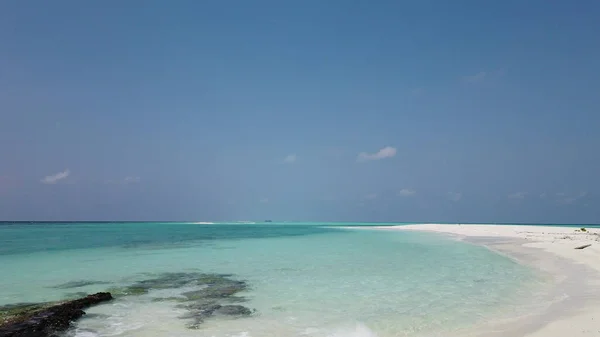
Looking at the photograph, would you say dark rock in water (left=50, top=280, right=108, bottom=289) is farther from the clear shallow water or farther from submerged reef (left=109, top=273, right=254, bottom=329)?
submerged reef (left=109, top=273, right=254, bottom=329)

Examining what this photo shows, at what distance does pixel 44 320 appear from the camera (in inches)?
379

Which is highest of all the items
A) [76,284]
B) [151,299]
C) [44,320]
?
[44,320]

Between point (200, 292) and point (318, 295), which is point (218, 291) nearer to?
point (200, 292)

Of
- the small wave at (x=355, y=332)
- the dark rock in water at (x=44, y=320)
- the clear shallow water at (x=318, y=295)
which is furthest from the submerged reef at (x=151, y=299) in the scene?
the small wave at (x=355, y=332)

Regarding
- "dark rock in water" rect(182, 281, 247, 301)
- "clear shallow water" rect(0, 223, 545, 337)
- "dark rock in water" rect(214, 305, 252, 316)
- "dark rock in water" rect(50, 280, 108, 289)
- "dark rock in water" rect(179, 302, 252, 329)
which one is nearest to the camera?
"clear shallow water" rect(0, 223, 545, 337)

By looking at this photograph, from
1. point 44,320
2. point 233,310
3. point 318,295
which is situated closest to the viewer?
point 44,320

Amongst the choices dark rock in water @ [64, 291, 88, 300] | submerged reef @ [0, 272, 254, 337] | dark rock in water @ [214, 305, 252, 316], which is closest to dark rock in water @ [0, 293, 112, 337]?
submerged reef @ [0, 272, 254, 337]

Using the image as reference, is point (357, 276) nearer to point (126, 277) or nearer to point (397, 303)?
point (397, 303)

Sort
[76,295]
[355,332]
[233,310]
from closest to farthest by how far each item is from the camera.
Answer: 1. [355,332]
2. [233,310]
3. [76,295]

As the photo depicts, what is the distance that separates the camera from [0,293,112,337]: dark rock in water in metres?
8.75

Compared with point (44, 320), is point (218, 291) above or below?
below

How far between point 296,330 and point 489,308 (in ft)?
20.1

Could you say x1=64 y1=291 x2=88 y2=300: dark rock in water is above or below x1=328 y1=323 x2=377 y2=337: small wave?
below

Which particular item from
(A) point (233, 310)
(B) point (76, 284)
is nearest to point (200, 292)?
(A) point (233, 310)
